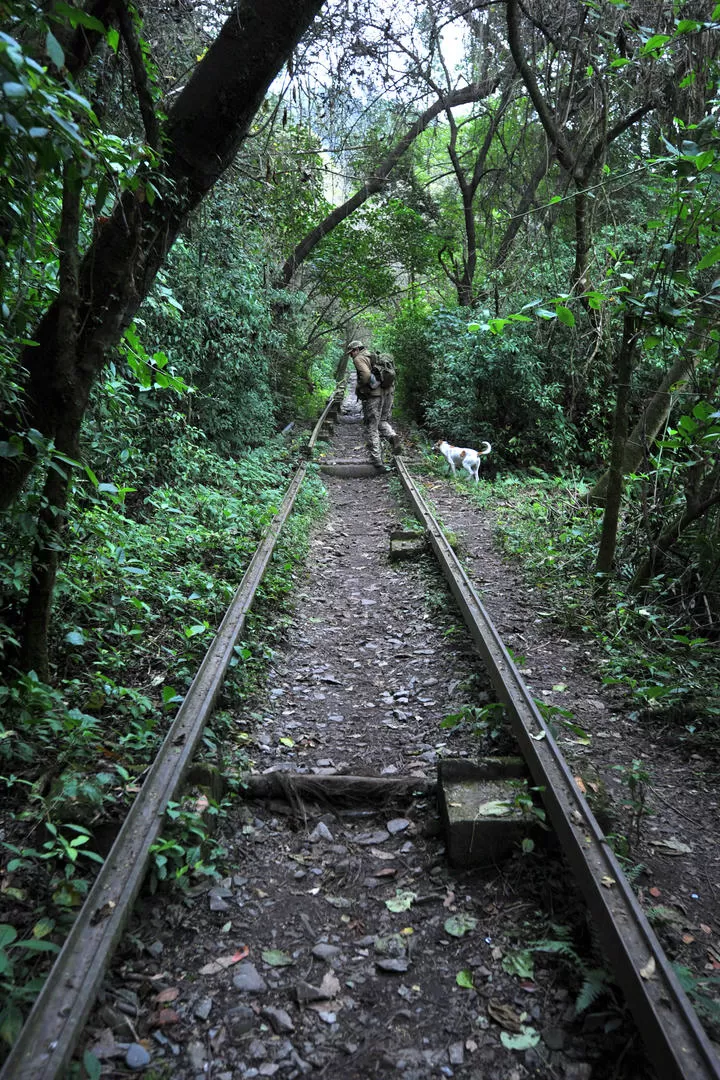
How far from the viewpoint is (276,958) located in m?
2.46

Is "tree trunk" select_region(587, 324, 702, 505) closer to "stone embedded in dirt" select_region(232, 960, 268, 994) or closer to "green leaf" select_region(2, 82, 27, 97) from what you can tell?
"stone embedded in dirt" select_region(232, 960, 268, 994)

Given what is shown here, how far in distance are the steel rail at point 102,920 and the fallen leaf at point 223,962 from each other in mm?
346

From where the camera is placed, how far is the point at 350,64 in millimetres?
9000

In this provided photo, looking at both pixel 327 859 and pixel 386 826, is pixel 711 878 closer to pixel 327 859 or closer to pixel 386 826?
pixel 386 826

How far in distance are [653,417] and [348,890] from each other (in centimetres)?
627

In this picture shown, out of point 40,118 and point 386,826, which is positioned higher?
point 40,118

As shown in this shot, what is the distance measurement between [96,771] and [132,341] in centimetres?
208

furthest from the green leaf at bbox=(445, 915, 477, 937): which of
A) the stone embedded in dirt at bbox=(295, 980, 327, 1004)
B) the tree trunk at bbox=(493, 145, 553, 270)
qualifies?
the tree trunk at bbox=(493, 145, 553, 270)

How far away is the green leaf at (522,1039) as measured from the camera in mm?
2076

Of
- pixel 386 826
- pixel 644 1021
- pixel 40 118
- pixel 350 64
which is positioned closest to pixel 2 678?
pixel 386 826

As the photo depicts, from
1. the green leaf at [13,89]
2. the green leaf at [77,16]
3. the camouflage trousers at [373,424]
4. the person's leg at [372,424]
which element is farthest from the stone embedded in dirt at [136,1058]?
the person's leg at [372,424]

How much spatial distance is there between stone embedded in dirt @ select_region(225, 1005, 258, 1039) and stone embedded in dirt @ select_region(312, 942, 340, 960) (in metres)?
0.33

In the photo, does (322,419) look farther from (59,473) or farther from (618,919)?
(618,919)

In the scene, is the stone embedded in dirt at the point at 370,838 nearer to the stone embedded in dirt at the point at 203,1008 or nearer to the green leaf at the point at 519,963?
the green leaf at the point at 519,963
